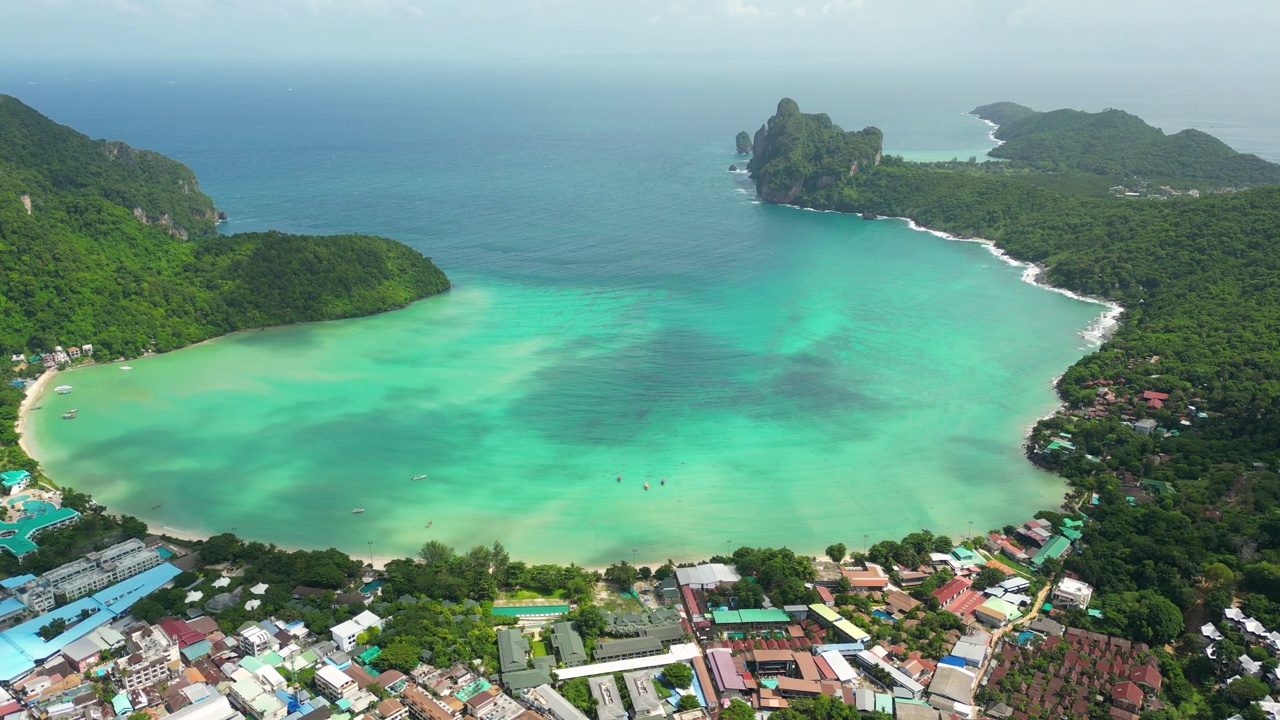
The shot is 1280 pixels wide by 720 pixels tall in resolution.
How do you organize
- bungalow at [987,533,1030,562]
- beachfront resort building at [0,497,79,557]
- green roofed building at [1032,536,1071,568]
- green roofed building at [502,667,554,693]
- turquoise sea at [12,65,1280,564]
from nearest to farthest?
green roofed building at [502,667,554,693], beachfront resort building at [0,497,79,557], green roofed building at [1032,536,1071,568], bungalow at [987,533,1030,562], turquoise sea at [12,65,1280,564]

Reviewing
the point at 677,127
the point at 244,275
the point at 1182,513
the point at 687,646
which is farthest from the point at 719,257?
the point at 677,127

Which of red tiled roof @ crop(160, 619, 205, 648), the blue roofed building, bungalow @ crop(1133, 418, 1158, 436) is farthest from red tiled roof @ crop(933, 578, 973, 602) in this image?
the blue roofed building

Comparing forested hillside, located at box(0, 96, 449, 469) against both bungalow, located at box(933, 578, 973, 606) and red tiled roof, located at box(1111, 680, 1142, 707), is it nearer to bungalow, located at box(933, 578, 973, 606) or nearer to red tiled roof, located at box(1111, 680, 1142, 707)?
bungalow, located at box(933, 578, 973, 606)

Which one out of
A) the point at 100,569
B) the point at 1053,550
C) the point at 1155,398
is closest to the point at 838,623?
the point at 1053,550

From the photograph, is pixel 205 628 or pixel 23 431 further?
pixel 23 431

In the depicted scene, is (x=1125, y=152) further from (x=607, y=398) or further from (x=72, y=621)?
(x=72, y=621)

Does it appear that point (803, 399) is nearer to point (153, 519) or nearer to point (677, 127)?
point (153, 519)

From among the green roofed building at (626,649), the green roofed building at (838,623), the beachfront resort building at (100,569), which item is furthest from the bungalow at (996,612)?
the beachfront resort building at (100,569)
